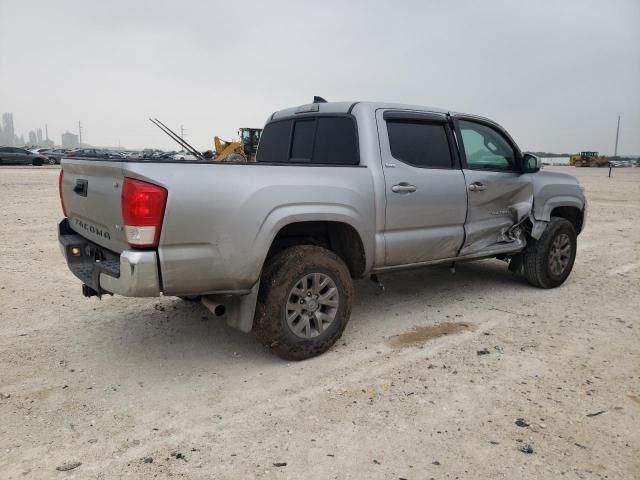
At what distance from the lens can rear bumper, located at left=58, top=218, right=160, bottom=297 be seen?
2.99 meters

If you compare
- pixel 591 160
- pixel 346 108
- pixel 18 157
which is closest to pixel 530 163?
pixel 346 108

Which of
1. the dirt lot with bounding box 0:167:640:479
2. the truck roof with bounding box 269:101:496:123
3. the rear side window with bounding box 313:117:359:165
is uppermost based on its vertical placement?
the truck roof with bounding box 269:101:496:123

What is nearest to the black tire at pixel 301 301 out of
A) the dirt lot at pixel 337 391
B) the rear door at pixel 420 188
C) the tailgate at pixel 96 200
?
the dirt lot at pixel 337 391

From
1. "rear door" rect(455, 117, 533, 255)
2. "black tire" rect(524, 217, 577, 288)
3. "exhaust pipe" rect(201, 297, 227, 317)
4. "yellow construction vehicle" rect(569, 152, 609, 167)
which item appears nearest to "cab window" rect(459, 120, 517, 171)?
"rear door" rect(455, 117, 533, 255)

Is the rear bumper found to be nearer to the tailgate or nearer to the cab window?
the tailgate

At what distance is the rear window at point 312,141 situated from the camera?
4.26 meters

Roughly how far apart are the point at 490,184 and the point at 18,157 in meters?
36.9

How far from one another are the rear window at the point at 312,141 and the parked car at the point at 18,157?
35107 mm

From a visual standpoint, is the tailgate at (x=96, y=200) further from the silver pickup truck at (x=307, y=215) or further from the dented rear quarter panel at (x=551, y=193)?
the dented rear quarter panel at (x=551, y=193)

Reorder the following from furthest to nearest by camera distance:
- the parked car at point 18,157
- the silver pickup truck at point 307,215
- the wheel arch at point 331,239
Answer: the parked car at point 18,157 → the wheel arch at point 331,239 → the silver pickup truck at point 307,215

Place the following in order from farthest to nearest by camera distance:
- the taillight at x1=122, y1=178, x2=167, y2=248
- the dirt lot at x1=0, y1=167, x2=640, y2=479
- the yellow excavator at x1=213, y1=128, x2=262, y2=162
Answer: the yellow excavator at x1=213, y1=128, x2=262, y2=162
the taillight at x1=122, y1=178, x2=167, y2=248
the dirt lot at x1=0, y1=167, x2=640, y2=479

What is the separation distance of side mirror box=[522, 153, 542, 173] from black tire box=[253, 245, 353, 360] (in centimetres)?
266

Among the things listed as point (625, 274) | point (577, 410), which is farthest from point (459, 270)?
point (577, 410)

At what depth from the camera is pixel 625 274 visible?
6520mm
